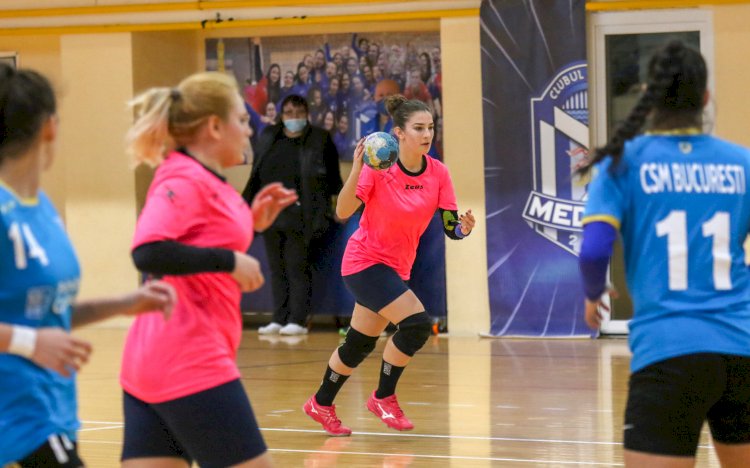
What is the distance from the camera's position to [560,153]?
10164 mm

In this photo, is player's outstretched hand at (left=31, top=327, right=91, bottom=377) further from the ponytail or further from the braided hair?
the braided hair

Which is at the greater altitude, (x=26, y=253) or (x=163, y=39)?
(x=163, y=39)

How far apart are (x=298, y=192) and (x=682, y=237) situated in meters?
Answer: 8.12

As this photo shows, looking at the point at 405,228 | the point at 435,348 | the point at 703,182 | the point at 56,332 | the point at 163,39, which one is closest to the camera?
the point at 56,332

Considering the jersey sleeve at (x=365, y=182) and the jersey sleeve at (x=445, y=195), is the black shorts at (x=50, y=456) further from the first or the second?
the jersey sleeve at (x=445, y=195)

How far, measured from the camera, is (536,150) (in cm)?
1020

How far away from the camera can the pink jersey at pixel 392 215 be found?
639cm

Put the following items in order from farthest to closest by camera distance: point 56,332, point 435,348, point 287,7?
1. point 287,7
2. point 435,348
3. point 56,332

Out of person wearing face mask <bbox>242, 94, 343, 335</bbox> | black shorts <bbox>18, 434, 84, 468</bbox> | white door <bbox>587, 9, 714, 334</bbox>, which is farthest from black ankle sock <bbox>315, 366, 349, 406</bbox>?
person wearing face mask <bbox>242, 94, 343, 335</bbox>

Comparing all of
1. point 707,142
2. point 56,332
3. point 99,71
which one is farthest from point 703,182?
point 99,71

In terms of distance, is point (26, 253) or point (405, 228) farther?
point (405, 228)

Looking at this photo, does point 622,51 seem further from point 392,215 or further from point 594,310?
point 594,310

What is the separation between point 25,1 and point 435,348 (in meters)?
5.15

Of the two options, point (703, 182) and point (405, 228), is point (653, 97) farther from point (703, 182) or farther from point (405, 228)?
point (405, 228)
